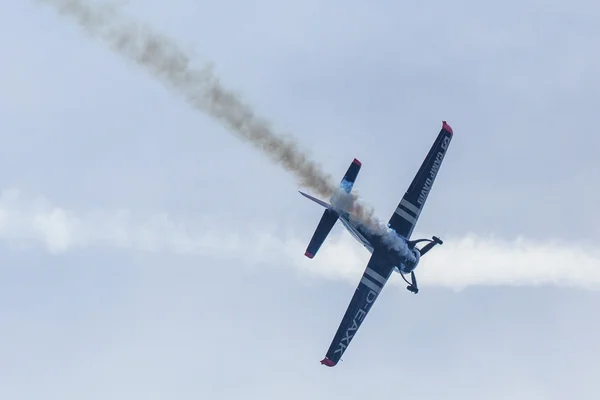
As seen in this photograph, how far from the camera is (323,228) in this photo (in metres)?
60.2

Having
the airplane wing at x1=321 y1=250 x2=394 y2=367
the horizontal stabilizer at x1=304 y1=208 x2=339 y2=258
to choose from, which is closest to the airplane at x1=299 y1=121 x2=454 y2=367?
the airplane wing at x1=321 y1=250 x2=394 y2=367

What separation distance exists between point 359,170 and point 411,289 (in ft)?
34.7

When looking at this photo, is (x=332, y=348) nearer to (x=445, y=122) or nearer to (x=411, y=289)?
(x=411, y=289)

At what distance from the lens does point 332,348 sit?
221 feet

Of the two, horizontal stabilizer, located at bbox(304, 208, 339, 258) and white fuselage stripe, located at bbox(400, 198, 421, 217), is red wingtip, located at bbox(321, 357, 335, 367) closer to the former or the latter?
horizontal stabilizer, located at bbox(304, 208, 339, 258)

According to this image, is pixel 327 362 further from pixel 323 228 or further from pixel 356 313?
pixel 323 228

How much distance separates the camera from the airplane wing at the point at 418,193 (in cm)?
6544

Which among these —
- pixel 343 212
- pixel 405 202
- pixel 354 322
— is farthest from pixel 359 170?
pixel 354 322

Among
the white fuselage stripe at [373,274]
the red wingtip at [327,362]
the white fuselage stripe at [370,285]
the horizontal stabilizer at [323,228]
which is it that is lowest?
the red wingtip at [327,362]

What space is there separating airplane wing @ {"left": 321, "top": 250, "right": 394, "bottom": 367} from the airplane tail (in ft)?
23.1

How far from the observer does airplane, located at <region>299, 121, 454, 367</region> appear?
64312mm

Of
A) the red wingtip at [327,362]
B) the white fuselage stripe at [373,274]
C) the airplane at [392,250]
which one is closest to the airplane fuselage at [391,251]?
the airplane at [392,250]

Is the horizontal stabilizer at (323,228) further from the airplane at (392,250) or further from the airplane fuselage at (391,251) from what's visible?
the airplane fuselage at (391,251)

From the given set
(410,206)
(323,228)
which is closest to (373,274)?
(410,206)
